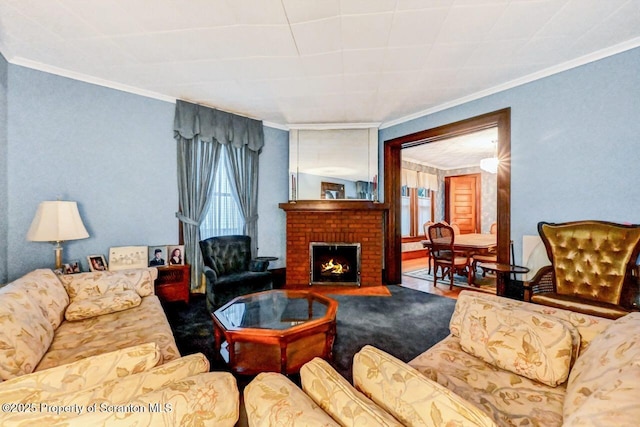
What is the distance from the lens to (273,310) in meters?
2.29

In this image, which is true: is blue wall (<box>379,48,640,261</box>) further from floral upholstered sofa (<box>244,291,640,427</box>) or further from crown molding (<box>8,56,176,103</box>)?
crown molding (<box>8,56,176,103</box>)

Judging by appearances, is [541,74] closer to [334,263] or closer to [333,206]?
[333,206]

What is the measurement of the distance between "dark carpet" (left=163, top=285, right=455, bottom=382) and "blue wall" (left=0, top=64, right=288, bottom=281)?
1.07 meters

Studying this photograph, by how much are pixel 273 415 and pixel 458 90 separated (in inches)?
140

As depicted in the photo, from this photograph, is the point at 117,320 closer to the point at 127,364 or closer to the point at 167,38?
the point at 127,364

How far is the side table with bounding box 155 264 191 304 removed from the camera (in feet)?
9.61

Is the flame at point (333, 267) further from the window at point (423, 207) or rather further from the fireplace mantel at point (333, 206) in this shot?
the window at point (423, 207)

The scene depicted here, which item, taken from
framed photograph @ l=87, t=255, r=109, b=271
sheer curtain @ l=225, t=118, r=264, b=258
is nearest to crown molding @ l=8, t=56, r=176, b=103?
sheer curtain @ l=225, t=118, r=264, b=258

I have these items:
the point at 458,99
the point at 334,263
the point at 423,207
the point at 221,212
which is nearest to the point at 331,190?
the point at 334,263

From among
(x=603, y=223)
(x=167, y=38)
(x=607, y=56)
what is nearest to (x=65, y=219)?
(x=167, y=38)

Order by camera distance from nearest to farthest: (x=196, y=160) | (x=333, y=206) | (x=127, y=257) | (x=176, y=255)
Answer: (x=127, y=257)
(x=176, y=255)
(x=196, y=160)
(x=333, y=206)

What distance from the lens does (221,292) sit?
2824 millimetres

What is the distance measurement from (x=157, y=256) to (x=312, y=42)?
2770 millimetres

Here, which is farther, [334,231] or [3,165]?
[334,231]
